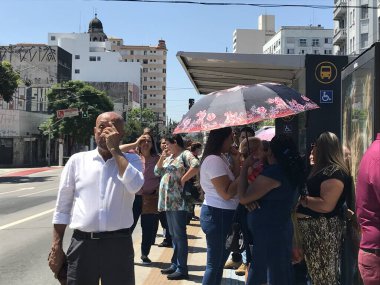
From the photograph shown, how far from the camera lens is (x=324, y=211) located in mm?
4172

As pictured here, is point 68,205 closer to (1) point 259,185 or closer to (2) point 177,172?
(1) point 259,185

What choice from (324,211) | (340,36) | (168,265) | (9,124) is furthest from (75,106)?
(324,211)

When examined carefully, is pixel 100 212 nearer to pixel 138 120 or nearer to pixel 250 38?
pixel 138 120

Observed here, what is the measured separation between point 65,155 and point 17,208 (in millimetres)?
45335

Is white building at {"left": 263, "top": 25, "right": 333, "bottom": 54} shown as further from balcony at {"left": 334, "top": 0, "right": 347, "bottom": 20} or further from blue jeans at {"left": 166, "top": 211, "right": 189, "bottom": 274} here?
blue jeans at {"left": 166, "top": 211, "right": 189, "bottom": 274}

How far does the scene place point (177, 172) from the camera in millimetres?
6348

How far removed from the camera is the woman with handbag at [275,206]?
3.88m

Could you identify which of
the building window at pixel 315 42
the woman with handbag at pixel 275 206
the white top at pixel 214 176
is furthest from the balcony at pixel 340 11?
the woman with handbag at pixel 275 206

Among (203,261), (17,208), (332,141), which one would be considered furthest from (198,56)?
(17,208)

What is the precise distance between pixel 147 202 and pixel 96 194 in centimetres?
360

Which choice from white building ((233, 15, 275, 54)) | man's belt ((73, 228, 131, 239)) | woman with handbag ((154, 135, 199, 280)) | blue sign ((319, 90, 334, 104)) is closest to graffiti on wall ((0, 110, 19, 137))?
woman with handbag ((154, 135, 199, 280))

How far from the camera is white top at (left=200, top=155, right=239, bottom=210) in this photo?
436cm

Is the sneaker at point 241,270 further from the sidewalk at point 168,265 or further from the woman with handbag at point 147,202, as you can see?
the woman with handbag at point 147,202

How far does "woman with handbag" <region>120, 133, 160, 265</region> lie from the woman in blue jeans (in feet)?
7.91
